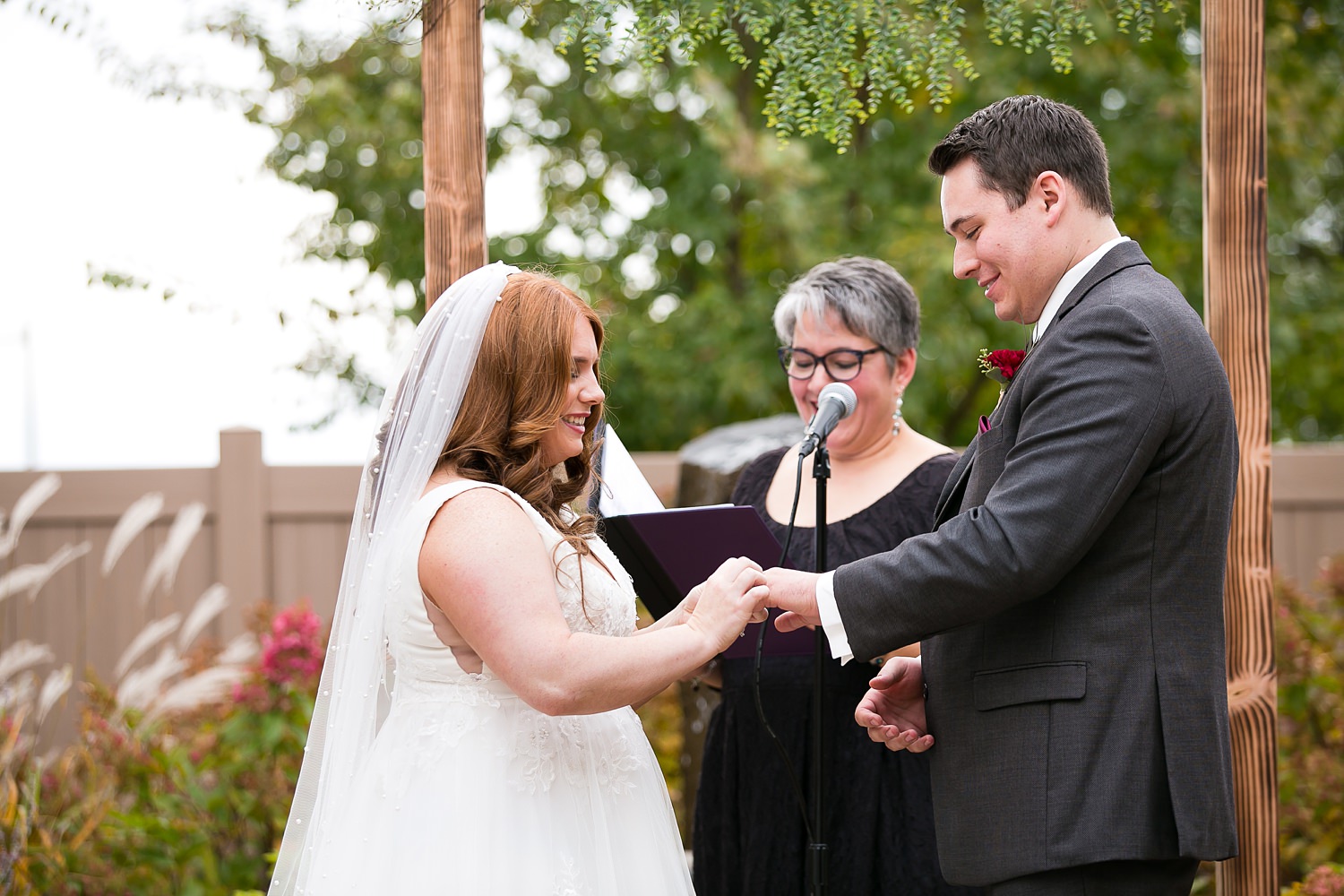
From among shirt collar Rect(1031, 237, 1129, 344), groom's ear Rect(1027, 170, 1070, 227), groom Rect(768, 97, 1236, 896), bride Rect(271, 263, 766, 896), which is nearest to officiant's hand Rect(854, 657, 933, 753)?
groom Rect(768, 97, 1236, 896)

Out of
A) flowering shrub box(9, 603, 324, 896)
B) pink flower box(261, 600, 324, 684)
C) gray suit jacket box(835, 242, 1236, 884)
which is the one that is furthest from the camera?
pink flower box(261, 600, 324, 684)

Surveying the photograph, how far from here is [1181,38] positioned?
8281 mm

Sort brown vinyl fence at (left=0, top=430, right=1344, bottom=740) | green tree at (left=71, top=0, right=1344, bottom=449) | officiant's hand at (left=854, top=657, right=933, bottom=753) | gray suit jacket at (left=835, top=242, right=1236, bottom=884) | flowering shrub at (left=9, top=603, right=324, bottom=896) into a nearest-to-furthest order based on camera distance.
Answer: gray suit jacket at (left=835, top=242, right=1236, bottom=884)
officiant's hand at (left=854, top=657, right=933, bottom=753)
flowering shrub at (left=9, top=603, right=324, bottom=896)
brown vinyl fence at (left=0, top=430, right=1344, bottom=740)
green tree at (left=71, top=0, right=1344, bottom=449)

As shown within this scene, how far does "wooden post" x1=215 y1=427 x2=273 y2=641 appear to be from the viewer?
251 inches

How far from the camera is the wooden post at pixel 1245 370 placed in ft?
9.53

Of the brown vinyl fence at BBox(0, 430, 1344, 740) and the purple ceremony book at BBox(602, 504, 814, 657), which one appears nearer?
the purple ceremony book at BBox(602, 504, 814, 657)

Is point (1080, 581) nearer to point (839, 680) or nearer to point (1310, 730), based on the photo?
point (839, 680)

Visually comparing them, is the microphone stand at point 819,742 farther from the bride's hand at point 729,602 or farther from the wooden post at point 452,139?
the wooden post at point 452,139

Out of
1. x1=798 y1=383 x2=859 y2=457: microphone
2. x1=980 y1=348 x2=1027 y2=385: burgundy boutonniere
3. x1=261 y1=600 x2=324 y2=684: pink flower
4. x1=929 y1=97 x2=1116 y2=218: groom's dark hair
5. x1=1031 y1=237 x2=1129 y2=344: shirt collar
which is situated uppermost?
x1=929 y1=97 x2=1116 y2=218: groom's dark hair

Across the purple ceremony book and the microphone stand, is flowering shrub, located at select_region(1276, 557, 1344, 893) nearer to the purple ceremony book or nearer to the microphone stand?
the microphone stand

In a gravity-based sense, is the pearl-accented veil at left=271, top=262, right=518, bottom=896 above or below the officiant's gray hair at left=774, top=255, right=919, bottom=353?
below

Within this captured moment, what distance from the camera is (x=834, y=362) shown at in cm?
321

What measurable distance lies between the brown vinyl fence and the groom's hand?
169 inches

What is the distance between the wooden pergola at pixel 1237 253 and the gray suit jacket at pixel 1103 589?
910 millimetres
